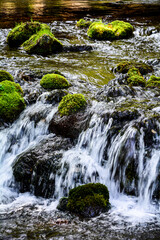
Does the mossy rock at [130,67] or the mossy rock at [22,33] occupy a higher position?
the mossy rock at [22,33]

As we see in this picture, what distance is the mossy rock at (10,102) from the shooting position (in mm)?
7273

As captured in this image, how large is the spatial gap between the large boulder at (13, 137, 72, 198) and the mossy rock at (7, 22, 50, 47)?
390 inches

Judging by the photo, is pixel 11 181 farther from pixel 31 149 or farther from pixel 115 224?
pixel 115 224

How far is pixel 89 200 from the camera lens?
463 centimetres

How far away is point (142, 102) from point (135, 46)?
26.5 feet

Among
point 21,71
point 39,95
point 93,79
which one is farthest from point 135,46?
point 39,95

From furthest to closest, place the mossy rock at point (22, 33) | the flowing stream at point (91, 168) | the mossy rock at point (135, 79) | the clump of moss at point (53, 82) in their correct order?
1. the mossy rock at point (22, 33)
2. the clump of moss at point (53, 82)
3. the mossy rock at point (135, 79)
4. the flowing stream at point (91, 168)

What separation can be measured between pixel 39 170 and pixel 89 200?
160 centimetres

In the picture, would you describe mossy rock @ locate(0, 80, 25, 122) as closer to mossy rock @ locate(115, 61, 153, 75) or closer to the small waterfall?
the small waterfall

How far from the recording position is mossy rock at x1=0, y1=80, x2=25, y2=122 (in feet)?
23.9

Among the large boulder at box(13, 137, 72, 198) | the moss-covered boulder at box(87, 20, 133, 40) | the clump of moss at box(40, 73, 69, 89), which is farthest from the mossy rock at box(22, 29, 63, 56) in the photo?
the large boulder at box(13, 137, 72, 198)

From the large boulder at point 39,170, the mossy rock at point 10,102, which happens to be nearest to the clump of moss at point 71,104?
the large boulder at point 39,170

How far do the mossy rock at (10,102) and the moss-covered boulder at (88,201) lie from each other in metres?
3.35

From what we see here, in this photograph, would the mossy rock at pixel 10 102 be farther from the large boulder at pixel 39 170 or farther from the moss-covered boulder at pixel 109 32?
the moss-covered boulder at pixel 109 32
